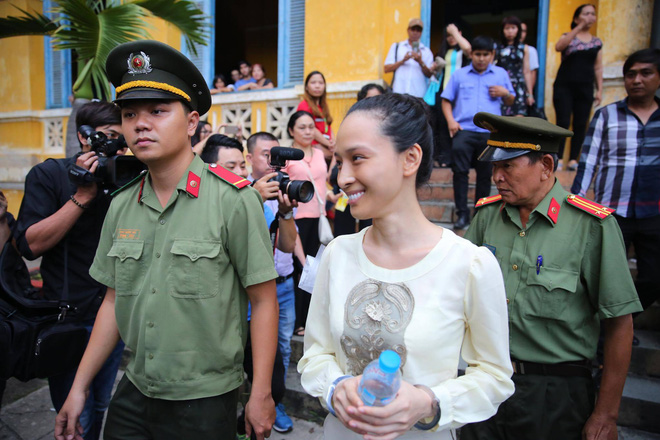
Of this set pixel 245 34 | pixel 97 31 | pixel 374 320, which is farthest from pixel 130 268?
pixel 245 34

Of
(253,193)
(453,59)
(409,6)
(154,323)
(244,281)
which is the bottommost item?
(154,323)

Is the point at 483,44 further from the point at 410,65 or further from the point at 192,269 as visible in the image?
the point at 192,269

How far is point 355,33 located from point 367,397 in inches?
228

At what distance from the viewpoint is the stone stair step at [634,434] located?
2.76 meters

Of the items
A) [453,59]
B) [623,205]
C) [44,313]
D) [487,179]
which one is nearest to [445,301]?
[44,313]

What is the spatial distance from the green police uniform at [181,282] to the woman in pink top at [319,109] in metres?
3.35

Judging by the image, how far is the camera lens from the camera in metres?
2.15

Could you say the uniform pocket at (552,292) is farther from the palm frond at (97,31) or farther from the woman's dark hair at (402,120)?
the palm frond at (97,31)

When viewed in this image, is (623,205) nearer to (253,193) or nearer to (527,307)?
(527,307)

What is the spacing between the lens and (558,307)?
5.77 feet

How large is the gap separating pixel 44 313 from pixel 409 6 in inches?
227

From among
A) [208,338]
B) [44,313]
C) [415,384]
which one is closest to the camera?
[415,384]

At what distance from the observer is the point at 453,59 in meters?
5.56

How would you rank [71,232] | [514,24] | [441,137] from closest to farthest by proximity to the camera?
1. [71,232]
2. [514,24]
3. [441,137]
